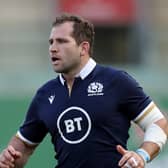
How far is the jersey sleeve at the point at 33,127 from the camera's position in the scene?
7.46 m

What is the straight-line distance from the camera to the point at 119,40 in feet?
56.4

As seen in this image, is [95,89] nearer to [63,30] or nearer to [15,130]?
[63,30]

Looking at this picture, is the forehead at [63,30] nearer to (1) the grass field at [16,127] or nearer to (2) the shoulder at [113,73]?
(2) the shoulder at [113,73]

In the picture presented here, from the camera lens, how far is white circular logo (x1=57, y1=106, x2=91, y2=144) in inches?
280

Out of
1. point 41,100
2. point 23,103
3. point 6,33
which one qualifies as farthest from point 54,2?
point 41,100

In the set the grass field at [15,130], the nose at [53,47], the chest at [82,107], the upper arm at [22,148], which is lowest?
the grass field at [15,130]

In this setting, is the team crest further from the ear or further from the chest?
the ear

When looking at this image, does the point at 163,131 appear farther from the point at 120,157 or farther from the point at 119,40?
the point at 119,40

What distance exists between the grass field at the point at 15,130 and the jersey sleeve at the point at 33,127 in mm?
2919

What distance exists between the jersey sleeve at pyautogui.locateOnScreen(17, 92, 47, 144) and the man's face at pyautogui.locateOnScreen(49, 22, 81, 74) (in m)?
0.36

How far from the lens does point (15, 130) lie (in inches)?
424

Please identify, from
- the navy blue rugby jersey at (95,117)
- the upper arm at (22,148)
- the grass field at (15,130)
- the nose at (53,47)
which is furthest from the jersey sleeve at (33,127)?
the grass field at (15,130)

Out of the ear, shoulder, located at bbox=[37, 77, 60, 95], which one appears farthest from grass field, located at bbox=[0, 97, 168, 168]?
the ear

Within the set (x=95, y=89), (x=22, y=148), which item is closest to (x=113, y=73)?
(x=95, y=89)
